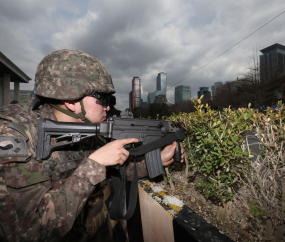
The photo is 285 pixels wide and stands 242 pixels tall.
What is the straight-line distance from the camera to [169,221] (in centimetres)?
155

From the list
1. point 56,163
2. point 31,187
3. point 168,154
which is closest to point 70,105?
point 56,163

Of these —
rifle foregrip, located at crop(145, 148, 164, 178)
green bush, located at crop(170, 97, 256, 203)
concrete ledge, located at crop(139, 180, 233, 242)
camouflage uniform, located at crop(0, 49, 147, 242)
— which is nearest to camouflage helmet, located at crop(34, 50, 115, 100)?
camouflage uniform, located at crop(0, 49, 147, 242)

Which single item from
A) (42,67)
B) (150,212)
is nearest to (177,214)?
(150,212)

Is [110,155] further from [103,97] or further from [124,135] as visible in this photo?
[103,97]

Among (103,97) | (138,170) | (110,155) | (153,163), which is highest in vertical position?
(103,97)

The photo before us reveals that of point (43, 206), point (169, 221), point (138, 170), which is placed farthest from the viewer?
point (138, 170)

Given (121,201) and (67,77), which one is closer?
(67,77)

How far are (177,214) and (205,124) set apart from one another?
145cm

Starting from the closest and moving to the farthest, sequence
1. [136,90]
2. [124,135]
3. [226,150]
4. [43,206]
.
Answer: [43,206] → [226,150] → [124,135] → [136,90]

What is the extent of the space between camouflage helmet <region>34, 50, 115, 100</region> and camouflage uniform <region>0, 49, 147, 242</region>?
38cm

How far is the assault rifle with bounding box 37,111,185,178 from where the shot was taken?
1.49 metres

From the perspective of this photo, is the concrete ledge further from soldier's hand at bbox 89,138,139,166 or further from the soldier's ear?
the soldier's ear

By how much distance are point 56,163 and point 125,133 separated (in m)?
0.88

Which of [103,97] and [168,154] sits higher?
[103,97]
